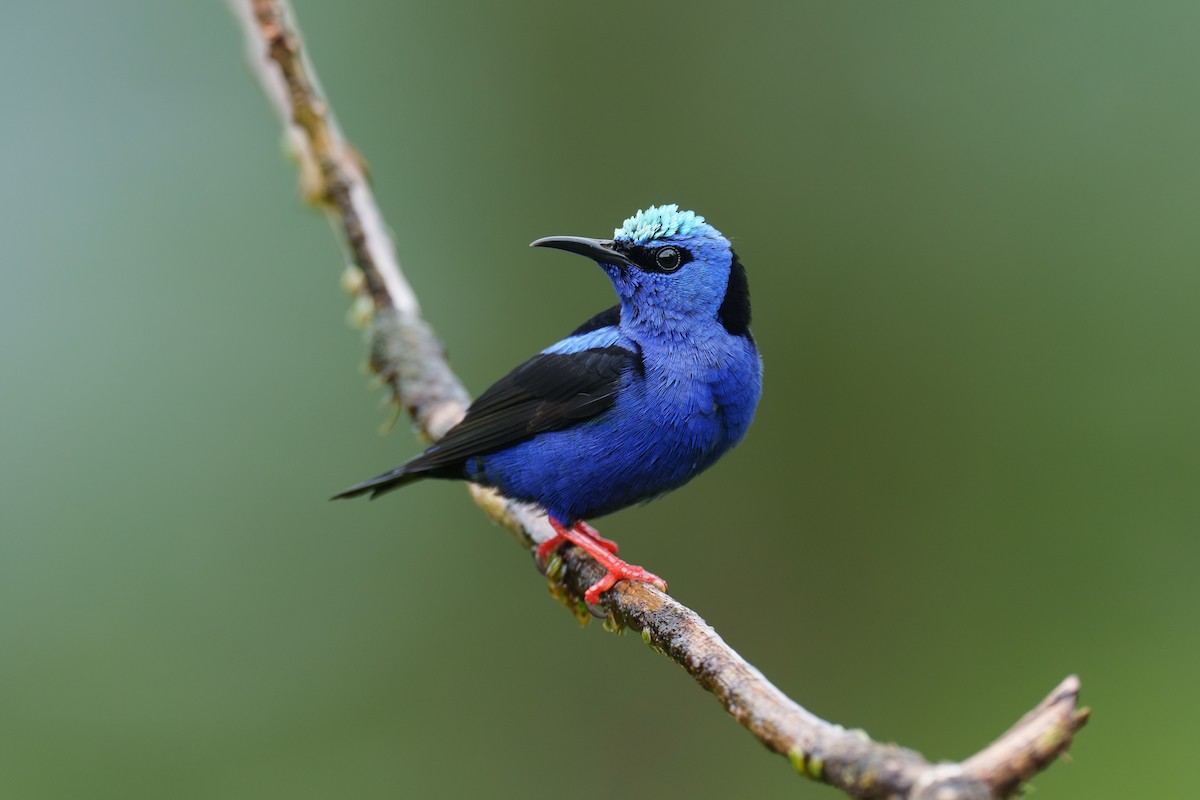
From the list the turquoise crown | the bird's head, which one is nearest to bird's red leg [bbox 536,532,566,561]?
the bird's head

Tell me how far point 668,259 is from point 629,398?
1.84 feet

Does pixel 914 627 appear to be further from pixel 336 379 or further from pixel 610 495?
pixel 336 379

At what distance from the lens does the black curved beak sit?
413 centimetres

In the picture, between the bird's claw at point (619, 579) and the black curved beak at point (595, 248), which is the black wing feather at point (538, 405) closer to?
the black curved beak at point (595, 248)

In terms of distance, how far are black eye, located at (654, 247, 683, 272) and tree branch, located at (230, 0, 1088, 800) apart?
1066mm

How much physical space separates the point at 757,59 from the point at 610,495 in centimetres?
479

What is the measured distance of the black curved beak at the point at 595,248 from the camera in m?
4.13

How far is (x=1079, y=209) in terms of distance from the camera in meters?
7.25

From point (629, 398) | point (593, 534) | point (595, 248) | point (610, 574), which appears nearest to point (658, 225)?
point (595, 248)

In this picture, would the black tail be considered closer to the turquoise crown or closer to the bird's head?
the bird's head

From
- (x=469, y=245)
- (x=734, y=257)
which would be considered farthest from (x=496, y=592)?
(x=734, y=257)

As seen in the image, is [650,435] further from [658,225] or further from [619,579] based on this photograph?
[658,225]

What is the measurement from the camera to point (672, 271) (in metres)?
4.09

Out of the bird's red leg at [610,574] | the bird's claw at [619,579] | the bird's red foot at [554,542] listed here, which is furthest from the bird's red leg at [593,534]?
the bird's claw at [619,579]
